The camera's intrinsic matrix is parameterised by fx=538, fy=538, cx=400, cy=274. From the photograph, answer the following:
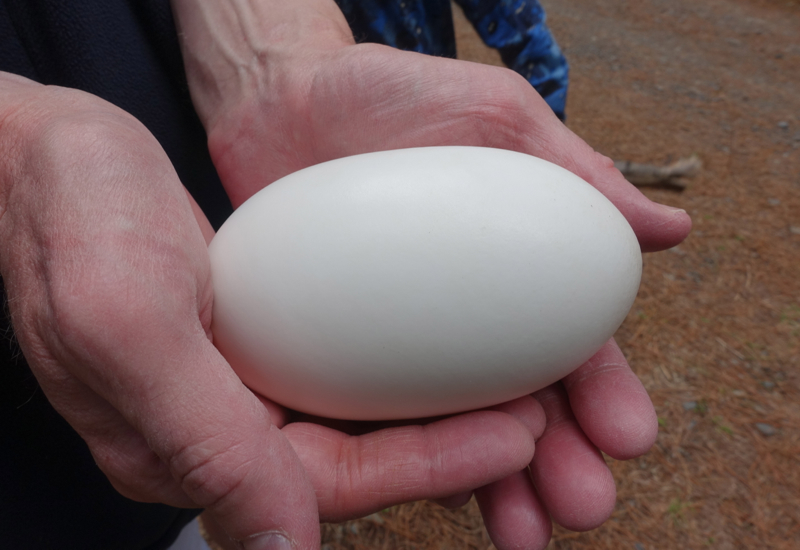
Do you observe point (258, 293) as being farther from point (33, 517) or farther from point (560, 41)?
point (560, 41)

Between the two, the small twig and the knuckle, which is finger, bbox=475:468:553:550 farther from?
the small twig

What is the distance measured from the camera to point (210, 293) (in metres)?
0.86

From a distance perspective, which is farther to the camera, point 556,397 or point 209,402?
point 556,397

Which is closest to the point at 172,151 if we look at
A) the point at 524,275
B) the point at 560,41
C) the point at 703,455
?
→ the point at 524,275

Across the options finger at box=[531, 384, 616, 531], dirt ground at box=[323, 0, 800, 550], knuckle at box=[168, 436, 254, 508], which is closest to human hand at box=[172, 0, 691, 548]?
finger at box=[531, 384, 616, 531]

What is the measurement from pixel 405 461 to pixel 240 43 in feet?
3.41

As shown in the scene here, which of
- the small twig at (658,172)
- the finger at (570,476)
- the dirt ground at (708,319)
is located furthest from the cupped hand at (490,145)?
the small twig at (658,172)

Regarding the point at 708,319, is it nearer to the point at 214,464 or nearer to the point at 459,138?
the point at 459,138

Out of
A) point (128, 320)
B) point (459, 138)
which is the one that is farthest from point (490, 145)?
point (128, 320)

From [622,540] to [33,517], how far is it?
1.56 m

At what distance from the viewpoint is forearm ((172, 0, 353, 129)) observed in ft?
4.13

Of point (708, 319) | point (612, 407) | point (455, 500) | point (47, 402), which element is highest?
point (47, 402)

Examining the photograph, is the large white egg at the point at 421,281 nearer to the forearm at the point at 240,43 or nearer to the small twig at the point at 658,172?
the forearm at the point at 240,43

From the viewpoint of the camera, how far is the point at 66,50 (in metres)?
1.05
